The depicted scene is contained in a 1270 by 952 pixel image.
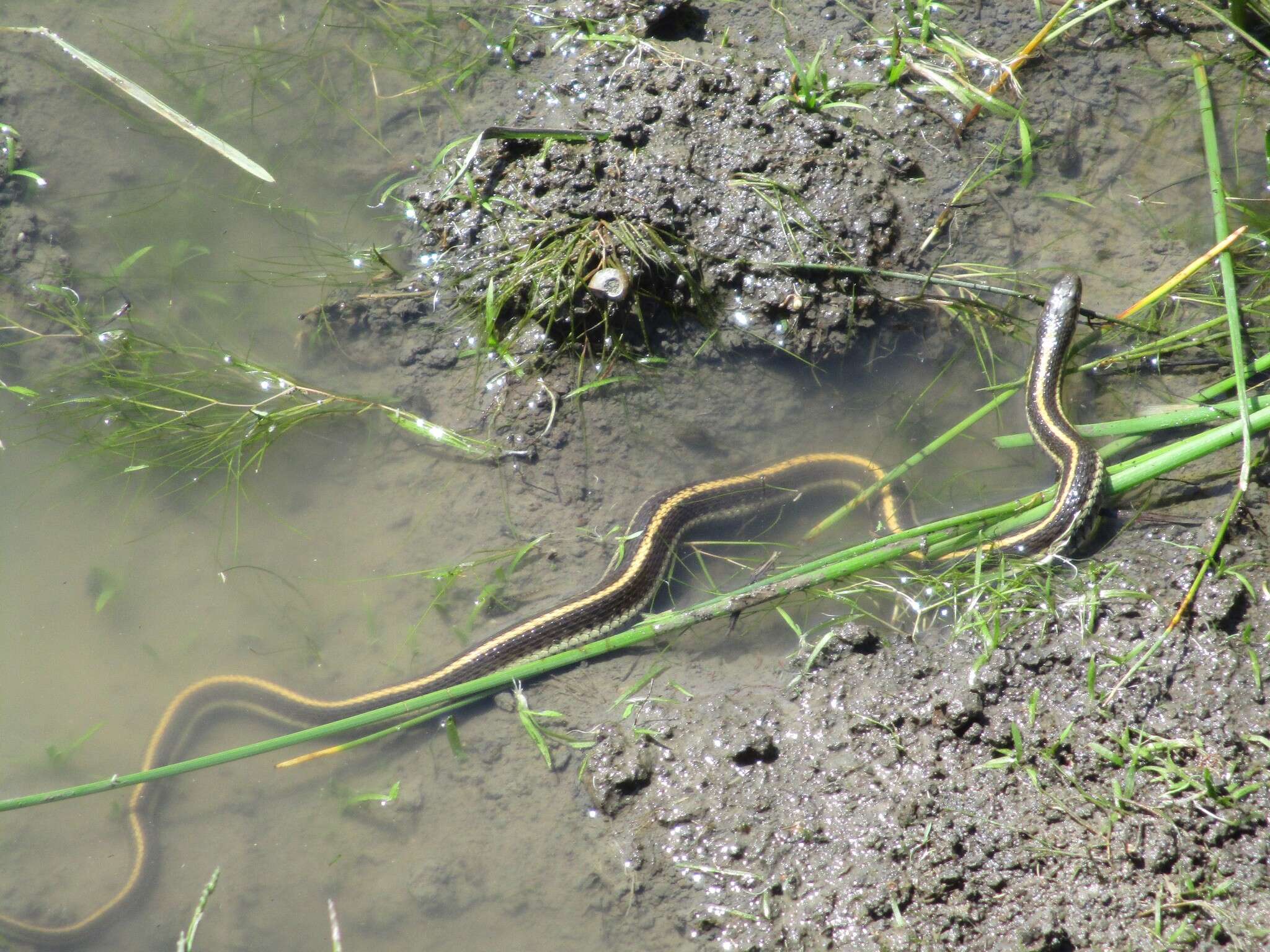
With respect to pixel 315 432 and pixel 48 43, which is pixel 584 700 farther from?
pixel 48 43

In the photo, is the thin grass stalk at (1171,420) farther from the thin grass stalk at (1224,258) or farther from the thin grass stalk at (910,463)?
the thin grass stalk at (910,463)

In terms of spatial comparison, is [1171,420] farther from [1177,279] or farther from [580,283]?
[580,283]

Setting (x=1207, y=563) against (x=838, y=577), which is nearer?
(x=1207, y=563)

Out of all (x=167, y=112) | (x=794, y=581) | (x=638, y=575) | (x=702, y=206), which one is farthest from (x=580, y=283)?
(x=167, y=112)

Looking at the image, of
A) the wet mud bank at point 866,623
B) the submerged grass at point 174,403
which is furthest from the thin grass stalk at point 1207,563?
the submerged grass at point 174,403

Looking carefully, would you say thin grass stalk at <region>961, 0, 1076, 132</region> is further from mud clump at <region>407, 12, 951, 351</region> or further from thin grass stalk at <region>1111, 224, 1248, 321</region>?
thin grass stalk at <region>1111, 224, 1248, 321</region>

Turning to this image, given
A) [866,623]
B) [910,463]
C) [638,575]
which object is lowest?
[638,575]
